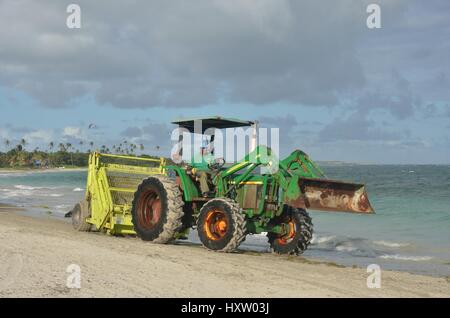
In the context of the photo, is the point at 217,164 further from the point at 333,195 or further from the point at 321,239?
the point at 321,239

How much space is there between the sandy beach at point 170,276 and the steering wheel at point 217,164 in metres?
1.59

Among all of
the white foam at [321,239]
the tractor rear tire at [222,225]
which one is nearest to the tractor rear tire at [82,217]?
the tractor rear tire at [222,225]

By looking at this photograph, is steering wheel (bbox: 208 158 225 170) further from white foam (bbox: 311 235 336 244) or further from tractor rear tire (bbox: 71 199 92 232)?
white foam (bbox: 311 235 336 244)

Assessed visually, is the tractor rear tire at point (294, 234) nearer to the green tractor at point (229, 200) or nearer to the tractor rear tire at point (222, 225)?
the green tractor at point (229, 200)

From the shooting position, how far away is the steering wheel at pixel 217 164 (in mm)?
10359

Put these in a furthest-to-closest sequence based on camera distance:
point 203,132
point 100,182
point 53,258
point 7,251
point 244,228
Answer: point 100,182, point 203,132, point 244,228, point 7,251, point 53,258

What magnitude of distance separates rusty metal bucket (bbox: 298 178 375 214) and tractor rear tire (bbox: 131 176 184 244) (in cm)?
237

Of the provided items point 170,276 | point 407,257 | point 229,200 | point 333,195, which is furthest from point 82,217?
point 407,257

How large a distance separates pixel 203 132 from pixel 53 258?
161 inches

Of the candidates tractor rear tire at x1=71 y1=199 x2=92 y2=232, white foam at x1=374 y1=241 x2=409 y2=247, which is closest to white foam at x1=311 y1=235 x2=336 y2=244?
white foam at x1=374 y1=241 x2=409 y2=247

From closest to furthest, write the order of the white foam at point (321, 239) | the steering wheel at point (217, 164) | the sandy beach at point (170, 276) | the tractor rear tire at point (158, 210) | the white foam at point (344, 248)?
the sandy beach at point (170, 276)
the tractor rear tire at point (158, 210)
the steering wheel at point (217, 164)
the white foam at point (344, 248)
the white foam at point (321, 239)

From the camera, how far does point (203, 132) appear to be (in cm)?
1113

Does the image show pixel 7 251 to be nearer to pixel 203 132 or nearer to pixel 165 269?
pixel 165 269
